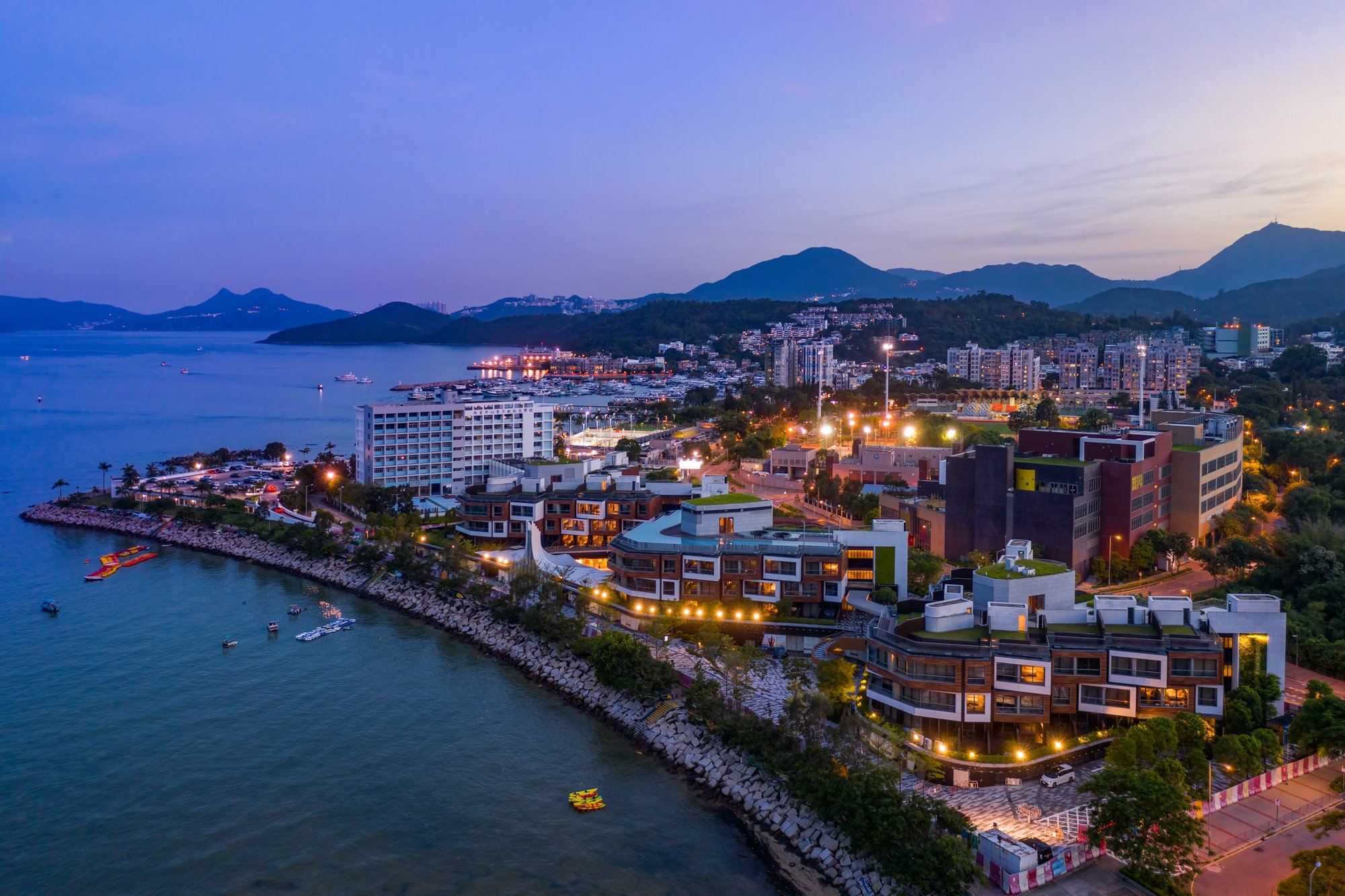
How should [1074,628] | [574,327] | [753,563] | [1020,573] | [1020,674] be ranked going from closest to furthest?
[1020,674]
[1074,628]
[1020,573]
[753,563]
[574,327]

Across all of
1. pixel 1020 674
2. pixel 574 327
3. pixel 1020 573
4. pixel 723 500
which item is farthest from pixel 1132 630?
pixel 574 327

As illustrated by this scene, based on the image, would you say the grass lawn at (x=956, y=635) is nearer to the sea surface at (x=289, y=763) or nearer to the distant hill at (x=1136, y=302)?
the sea surface at (x=289, y=763)

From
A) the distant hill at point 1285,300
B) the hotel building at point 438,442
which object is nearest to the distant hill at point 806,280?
the distant hill at point 1285,300

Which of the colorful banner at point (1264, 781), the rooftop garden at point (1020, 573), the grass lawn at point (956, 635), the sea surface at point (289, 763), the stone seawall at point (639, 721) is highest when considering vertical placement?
the rooftop garden at point (1020, 573)

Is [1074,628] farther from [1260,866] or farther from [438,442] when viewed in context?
[438,442]

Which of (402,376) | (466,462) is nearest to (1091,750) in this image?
(466,462)
